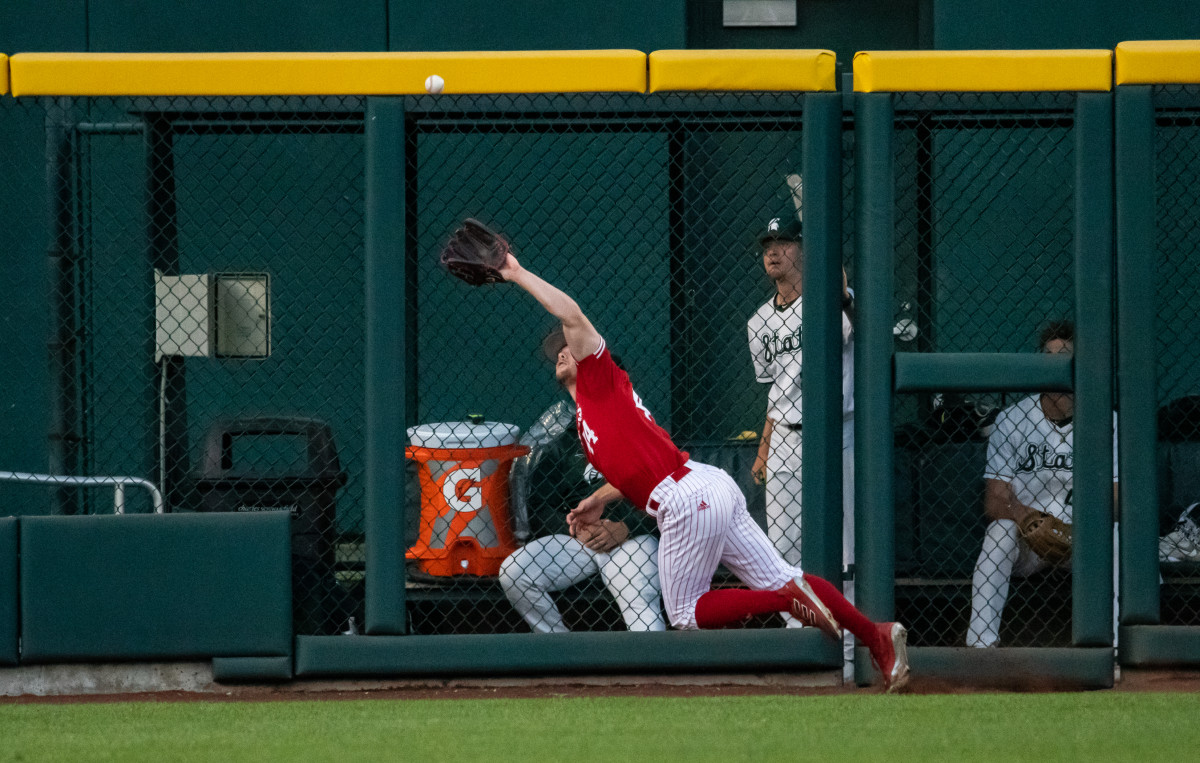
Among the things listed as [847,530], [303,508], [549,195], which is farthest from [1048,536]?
[303,508]

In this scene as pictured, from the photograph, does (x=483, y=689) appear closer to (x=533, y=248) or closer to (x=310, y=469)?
(x=310, y=469)

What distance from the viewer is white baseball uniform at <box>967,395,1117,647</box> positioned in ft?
16.2

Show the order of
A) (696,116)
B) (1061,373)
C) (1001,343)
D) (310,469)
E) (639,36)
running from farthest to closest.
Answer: (639,36) < (1001,343) < (696,116) < (310,469) < (1061,373)

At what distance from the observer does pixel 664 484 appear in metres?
4.47

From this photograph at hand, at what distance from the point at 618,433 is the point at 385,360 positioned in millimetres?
888

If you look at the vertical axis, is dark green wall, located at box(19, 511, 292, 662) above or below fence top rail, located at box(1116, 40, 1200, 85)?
below

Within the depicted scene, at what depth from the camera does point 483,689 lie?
4.43 m

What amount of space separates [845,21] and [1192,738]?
502cm

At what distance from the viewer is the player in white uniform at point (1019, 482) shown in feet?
16.0

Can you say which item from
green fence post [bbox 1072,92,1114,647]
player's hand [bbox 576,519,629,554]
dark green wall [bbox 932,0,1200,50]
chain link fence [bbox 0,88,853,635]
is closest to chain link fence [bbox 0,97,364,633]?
chain link fence [bbox 0,88,853,635]

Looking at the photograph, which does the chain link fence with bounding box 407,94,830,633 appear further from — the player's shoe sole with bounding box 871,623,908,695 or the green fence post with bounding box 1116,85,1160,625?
the green fence post with bounding box 1116,85,1160,625

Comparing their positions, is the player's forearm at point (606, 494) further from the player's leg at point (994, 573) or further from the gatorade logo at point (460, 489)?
the player's leg at point (994, 573)

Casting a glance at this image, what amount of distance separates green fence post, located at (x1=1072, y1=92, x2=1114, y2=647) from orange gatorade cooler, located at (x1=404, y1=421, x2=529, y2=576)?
2.22m

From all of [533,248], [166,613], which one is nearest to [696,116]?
[533,248]
